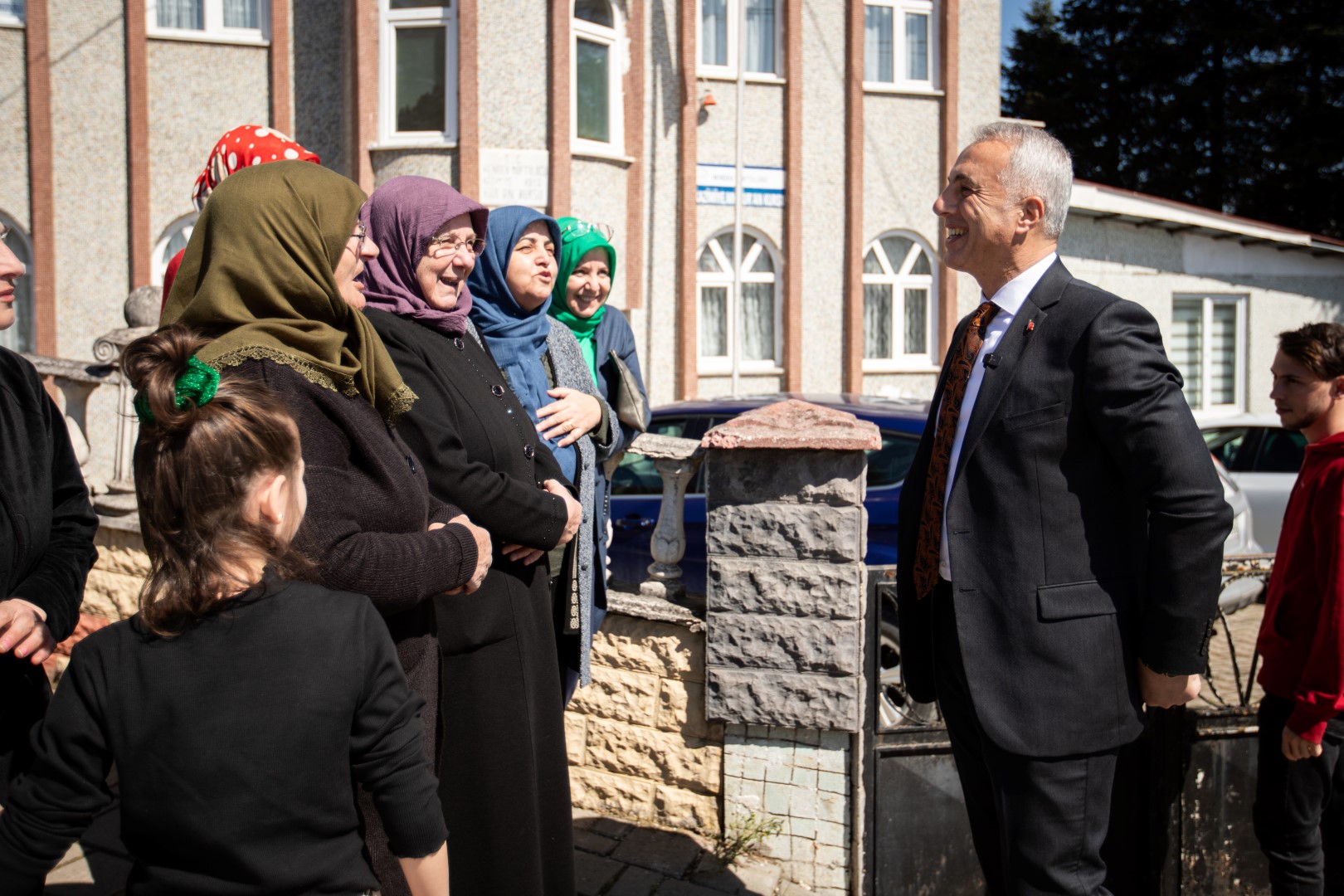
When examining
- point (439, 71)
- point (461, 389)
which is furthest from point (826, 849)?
point (439, 71)

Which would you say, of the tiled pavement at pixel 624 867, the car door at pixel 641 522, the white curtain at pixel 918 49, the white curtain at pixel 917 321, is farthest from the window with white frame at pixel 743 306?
the tiled pavement at pixel 624 867

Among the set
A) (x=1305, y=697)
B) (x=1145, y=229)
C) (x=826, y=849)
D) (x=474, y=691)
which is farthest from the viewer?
(x=1145, y=229)

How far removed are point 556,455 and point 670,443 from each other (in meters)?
0.88

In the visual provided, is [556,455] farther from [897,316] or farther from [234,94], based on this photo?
[897,316]

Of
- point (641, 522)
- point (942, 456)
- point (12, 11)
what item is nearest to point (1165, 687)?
point (942, 456)

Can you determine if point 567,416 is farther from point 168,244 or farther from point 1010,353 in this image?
point 168,244

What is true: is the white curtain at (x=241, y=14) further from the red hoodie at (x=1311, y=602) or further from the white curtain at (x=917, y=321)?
the red hoodie at (x=1311, y=602)

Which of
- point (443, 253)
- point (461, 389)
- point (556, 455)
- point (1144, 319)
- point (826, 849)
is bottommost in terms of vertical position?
point (826, 849)

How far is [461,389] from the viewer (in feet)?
8.68

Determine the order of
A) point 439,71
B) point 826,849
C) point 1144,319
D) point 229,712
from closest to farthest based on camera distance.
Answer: point 229,712 → point 1144,319 → point 826,849 → point 439,71

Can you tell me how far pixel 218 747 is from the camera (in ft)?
5.23

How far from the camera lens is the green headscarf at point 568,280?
12.2ft

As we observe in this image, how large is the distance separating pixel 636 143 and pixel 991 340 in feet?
42.5

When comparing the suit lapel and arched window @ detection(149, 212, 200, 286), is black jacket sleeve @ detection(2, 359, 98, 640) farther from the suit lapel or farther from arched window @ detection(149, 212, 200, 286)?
arched window @ detection(149, 212, 200, 286)
